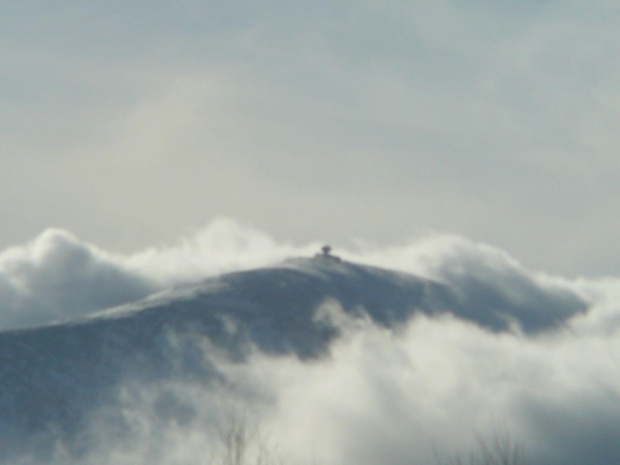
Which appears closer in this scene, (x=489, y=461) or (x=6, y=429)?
(x=489, y=461)

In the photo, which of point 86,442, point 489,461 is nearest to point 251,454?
point 86,442

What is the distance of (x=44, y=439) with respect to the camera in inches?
7795

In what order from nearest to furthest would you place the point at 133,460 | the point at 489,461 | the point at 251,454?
the point at 489,461 < the point at 251,454 < the point at 133,460

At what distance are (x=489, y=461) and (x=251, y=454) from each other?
117 m

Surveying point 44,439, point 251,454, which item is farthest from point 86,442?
point 251,454

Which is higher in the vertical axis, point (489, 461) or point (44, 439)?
point (44, 439)

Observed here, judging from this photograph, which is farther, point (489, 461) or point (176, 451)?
point (176, 451)

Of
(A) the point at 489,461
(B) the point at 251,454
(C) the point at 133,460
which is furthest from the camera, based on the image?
(C) the point at 133,460

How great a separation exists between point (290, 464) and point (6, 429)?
198ft

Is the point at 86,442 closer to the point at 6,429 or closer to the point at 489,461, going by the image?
the point at 6,429

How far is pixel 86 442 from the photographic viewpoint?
200m

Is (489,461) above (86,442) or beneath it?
Answer: beneath

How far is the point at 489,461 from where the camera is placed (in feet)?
210

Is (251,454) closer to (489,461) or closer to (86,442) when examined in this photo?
(86,442)
